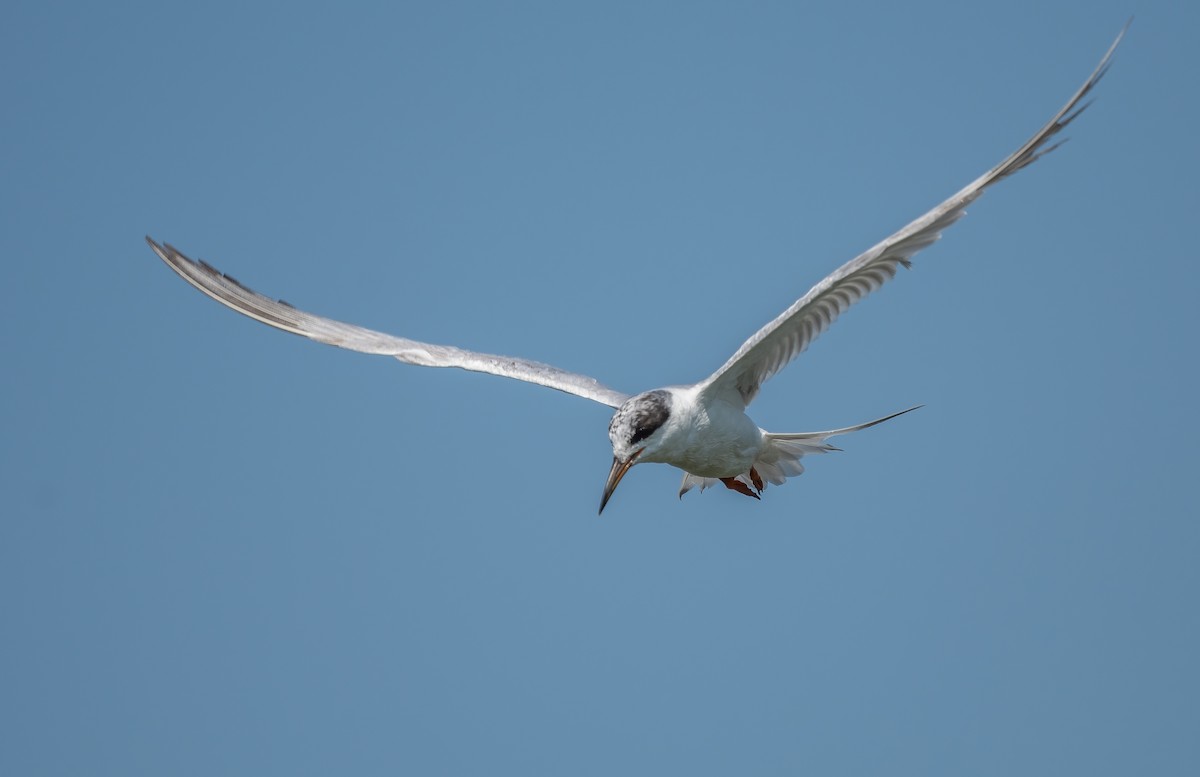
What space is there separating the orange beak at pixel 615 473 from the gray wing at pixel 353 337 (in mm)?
1958

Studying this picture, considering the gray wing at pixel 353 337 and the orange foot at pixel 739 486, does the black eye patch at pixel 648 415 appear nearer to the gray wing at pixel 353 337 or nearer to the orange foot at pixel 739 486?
the gray wing at pixel 353 337

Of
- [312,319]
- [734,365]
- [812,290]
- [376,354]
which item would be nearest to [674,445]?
[734,365]

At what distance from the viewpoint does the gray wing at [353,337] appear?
13133mm

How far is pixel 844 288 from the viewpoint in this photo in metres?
11.1

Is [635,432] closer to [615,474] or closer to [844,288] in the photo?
[615,474]

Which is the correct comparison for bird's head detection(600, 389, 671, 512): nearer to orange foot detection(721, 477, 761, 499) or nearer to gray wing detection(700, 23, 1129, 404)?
gray wing detection(700, 23, 1129, 404)

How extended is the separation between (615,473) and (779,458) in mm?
2704

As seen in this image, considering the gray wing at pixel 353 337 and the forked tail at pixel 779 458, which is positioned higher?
the gray wing at pixel 353 337

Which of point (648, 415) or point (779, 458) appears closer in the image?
point (648, 415)

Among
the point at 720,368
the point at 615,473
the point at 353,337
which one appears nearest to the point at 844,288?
the point at 720,368

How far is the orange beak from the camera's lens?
10.6 meters

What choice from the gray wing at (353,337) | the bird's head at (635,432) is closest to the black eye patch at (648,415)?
the bird's head at (635,432)

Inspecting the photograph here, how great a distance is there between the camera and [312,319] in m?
14.1

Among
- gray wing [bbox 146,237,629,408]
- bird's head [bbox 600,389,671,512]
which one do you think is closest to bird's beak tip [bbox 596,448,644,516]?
bird's head [bbox 600,389,671,512]
